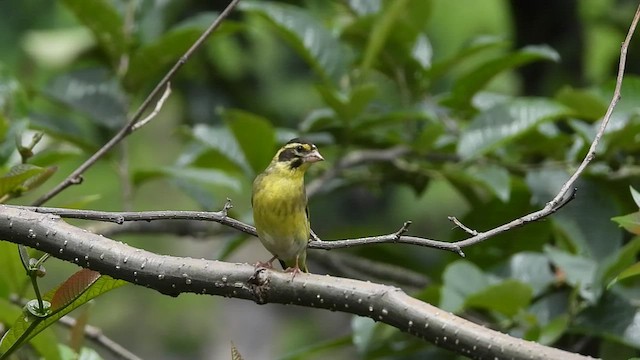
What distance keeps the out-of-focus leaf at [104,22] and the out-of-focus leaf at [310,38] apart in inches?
18.2

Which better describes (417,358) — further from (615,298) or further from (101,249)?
(101,249)

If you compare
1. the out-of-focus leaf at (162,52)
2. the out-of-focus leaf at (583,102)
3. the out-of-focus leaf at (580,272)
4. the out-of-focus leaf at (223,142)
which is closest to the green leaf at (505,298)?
the out-of-focus leaf at (580,272)

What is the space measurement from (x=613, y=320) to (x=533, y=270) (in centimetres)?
28

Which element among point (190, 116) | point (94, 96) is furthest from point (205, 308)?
point (94, 96)

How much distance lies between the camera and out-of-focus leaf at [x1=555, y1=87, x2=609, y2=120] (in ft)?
9.34

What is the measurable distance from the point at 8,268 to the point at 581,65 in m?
2.31

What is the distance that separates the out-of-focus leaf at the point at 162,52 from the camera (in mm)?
3195

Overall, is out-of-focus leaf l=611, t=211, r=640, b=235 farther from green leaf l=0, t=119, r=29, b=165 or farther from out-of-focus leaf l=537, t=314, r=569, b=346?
green leaf l=0, t=119, r=29, b=165

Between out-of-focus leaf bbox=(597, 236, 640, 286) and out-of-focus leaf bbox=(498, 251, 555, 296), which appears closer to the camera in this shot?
out-of-focus leaf bbox=(597, 236, 640, 286)

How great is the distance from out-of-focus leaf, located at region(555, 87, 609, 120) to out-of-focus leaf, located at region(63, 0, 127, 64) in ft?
4.75

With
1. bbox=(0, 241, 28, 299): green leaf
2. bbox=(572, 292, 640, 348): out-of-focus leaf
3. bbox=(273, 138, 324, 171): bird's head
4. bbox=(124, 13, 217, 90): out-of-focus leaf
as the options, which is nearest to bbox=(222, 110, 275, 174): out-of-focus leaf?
bbox=(273, 138, 324, 171): bird's head

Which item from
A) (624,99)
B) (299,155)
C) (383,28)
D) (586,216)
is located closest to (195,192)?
(299,155)

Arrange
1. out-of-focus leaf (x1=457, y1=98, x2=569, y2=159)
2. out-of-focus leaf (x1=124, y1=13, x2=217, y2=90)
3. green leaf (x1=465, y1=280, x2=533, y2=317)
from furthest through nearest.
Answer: out-of-focus leaf (x1=124, y1=13, x2=217, y2=90) < out-of-focus leaf (x1=457, y1=98, x2=569, y2=159) < green leaf (x1=465, y1=280, x2=533, y2=317)

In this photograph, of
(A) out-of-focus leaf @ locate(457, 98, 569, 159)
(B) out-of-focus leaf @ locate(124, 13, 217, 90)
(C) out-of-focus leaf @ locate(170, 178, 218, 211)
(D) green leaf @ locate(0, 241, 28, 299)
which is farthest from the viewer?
(C) out-of-focus leaf @ locate(170, 178, 218, 211)
